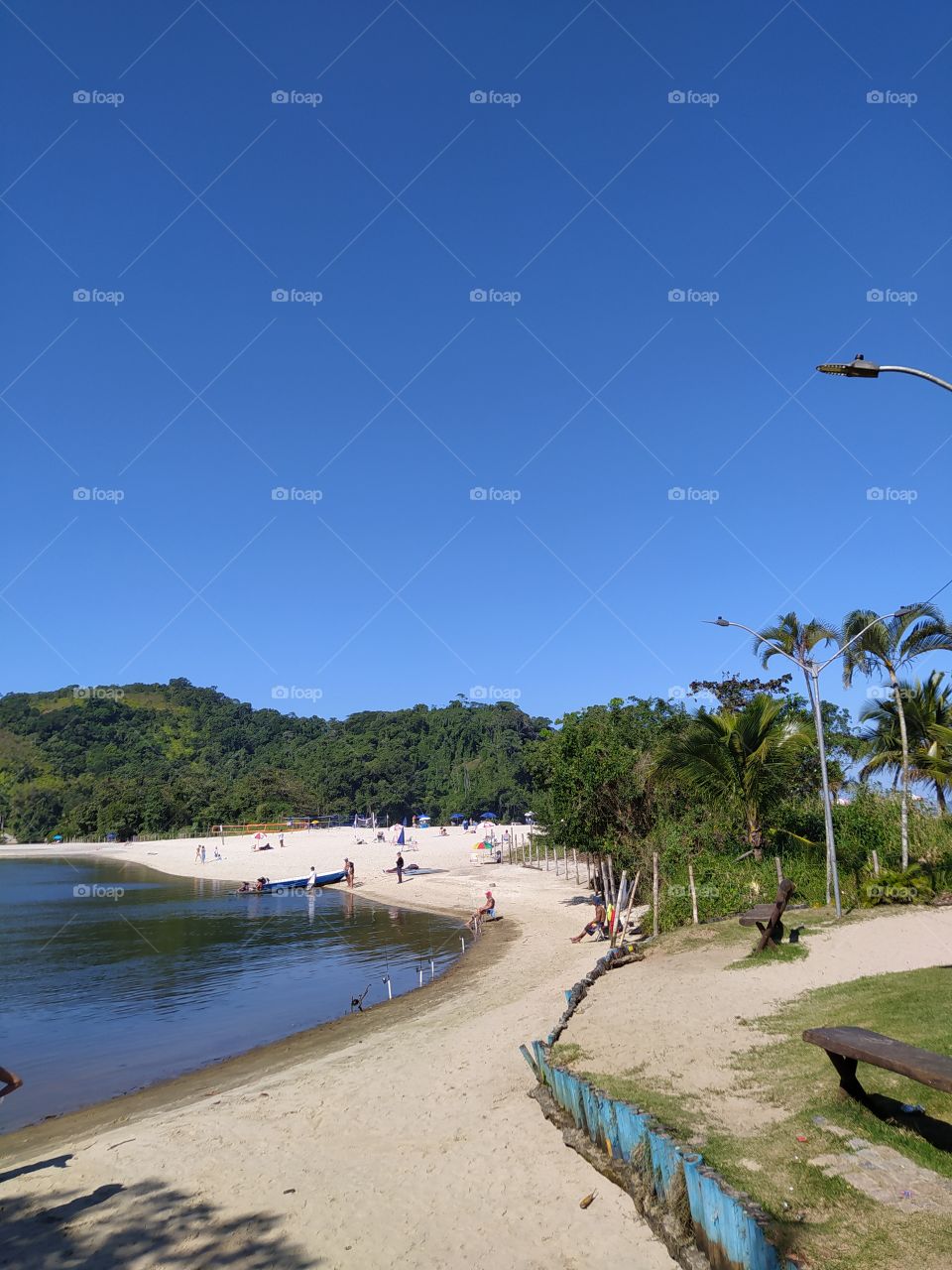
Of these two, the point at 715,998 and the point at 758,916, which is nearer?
the point at 715,998

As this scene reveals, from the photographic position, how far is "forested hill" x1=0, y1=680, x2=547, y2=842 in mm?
117188

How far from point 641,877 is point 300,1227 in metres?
19.3

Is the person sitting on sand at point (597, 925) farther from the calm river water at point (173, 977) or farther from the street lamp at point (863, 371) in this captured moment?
the street lamp at point (863, 371)

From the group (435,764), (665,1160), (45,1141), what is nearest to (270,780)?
(435,764)

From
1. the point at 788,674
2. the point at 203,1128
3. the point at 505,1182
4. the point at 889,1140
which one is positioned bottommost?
the point at 203,1128

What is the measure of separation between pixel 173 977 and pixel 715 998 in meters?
21.5

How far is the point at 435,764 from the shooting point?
140500 mm

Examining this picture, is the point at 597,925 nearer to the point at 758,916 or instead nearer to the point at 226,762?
the point at 758,916

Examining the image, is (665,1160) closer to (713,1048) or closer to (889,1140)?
(889,1140)

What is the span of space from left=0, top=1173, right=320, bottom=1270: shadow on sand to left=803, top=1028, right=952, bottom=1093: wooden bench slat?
5075 millimetres

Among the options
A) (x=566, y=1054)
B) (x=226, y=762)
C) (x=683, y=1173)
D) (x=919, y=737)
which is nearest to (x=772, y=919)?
(x=566, y=1054)

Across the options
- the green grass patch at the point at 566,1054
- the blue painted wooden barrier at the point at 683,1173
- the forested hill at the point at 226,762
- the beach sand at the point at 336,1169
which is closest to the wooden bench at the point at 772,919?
the beach sand at the point at 336,1169

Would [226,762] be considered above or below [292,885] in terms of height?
above

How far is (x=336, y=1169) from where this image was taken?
9.21 meters
